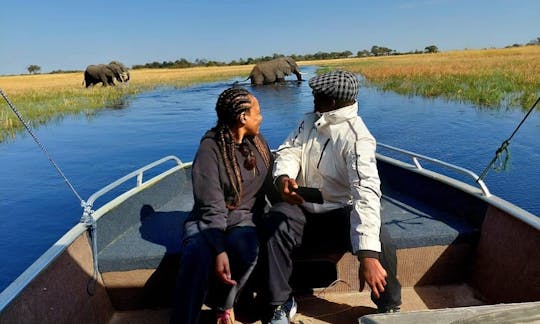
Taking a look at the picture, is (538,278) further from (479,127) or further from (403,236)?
(479,127)

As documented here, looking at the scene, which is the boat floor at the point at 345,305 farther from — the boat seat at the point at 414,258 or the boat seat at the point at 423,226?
the boat seat at the point at 423,226

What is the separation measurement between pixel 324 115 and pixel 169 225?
1.72 m

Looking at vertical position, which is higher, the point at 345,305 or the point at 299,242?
the point at 299,242

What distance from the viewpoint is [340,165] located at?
8.46ft

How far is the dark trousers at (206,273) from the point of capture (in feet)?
7.62

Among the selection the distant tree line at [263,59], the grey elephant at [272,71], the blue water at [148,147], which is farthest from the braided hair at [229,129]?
the distant tree line at [263,59]

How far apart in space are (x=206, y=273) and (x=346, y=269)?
116 cm

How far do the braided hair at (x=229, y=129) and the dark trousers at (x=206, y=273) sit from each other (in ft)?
0.91

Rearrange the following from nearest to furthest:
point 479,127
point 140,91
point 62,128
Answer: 1. point 479,127
2. point 62,128
3. point 140,91

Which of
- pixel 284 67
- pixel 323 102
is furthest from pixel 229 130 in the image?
pixel 284 67

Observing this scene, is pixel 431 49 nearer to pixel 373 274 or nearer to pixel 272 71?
pixel 272 71

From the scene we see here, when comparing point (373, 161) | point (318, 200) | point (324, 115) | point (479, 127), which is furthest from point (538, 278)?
point (479, 127)

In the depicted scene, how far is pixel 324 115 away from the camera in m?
2.56

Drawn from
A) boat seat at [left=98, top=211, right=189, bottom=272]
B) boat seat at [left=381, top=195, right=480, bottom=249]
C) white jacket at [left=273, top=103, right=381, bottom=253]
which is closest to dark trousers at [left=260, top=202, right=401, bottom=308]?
white jacket at [left=273, top=103, right=381, bottom=253]
